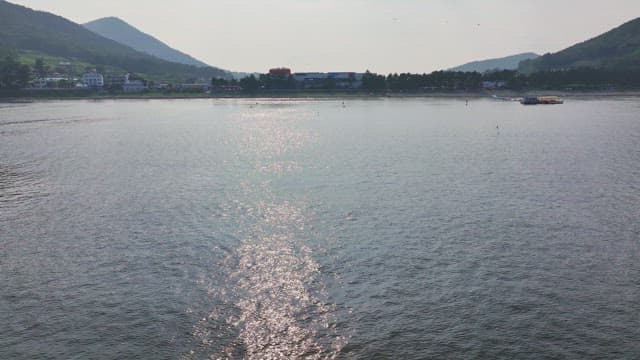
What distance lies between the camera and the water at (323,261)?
36688 mm

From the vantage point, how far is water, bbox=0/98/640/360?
120 feet

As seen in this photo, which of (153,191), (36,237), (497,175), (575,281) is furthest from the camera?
(497,175)

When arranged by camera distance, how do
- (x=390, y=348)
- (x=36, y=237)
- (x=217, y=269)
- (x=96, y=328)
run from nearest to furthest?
1. (x=390, y=348)
2. (x=96, y=328)
3. (x=217, y=269)
4. (x=36, y=237)

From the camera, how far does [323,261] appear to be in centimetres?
5200

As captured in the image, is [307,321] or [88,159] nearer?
[307,321]

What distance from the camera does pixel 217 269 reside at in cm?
4997

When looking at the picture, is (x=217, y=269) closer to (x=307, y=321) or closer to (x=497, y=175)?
(x=307, y=321)

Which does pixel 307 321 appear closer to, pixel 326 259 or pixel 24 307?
pixel 326 259

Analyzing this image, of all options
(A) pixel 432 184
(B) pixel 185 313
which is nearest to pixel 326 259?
(B) pixel 185 313

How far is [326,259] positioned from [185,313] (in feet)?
55.8

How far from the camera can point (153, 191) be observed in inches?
3415

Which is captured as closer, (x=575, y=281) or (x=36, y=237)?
(x=575, y=281)

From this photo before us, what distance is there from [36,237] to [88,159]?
2717 inches

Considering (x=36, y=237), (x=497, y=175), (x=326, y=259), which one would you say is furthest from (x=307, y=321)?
→ (x=497, y=175)
